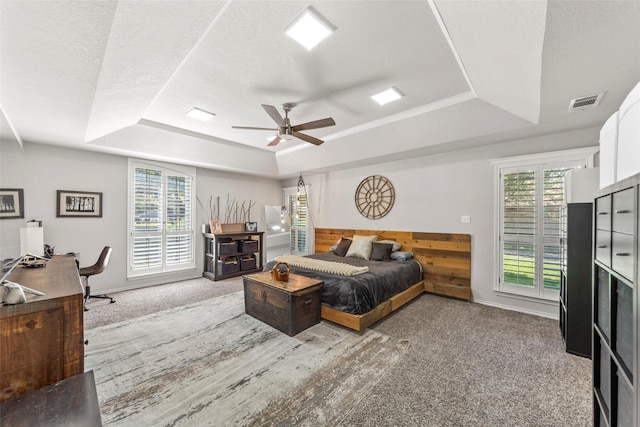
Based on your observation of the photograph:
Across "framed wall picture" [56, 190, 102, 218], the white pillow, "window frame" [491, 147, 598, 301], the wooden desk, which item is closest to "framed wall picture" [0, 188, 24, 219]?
the wooden desk

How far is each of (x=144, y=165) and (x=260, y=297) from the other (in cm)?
362

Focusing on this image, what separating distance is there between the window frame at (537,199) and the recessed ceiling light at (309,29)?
3281 millimetres

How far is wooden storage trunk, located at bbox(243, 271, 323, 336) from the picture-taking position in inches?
113

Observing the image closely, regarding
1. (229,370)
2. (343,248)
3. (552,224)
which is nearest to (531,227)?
(552,224)

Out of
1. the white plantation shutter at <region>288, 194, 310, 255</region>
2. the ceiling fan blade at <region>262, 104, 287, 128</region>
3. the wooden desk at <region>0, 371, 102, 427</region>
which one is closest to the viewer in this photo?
the wooden desk at <region>0, 371, 102, 427</region>

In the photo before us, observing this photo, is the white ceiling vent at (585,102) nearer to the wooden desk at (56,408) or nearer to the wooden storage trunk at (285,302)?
the wooden storage trunk at (285,302)

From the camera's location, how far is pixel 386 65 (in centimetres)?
243

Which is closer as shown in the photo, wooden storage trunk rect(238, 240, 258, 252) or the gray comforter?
the gray comforter

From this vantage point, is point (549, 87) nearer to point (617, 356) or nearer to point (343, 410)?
point (617, 356)

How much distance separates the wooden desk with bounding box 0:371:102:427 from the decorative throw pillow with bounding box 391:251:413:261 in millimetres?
4062

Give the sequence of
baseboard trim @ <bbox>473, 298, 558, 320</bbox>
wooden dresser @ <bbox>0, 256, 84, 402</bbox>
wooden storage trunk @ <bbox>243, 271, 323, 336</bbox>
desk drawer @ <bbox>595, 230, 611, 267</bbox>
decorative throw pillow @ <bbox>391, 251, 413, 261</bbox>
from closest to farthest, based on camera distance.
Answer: wooden dresser @ <bbox>0, 256, 84, 402</bbox>
desk drawer @ <bbox>595, 230, 611, 267</bbox>
wooden storage trunk @ <bbox>243, 271, 323, 336</bbox>
baseboard trim @ <bbox>473, 298, 558, 320</bbox>
decorative throw pillow @ <bbox>391, 251, 413, 261</bbox>

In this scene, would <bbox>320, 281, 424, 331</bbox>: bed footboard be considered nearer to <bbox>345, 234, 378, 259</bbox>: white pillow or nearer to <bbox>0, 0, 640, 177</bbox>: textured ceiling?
<bbox>345, 234, 378, 259</bbox>: white pillow

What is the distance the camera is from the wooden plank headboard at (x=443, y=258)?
4129 mm

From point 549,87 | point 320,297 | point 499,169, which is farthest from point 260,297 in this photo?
point 499,169
